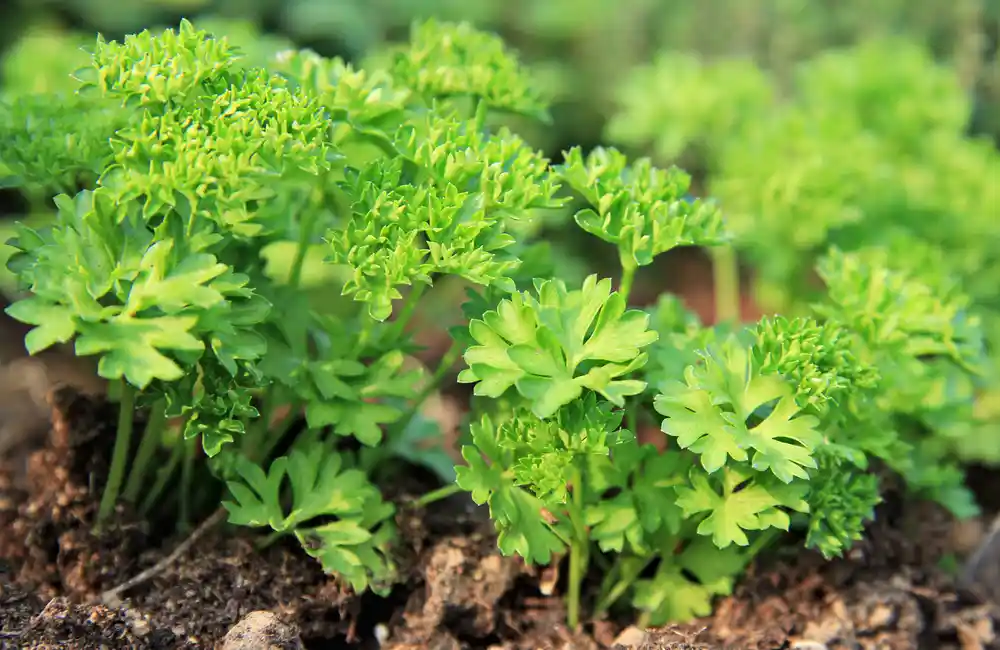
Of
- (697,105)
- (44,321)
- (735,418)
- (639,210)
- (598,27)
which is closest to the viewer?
(44,321)

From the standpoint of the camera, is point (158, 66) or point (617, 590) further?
point (617, 590)

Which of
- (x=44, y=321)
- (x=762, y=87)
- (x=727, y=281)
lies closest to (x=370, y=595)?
(x=44, y=321)

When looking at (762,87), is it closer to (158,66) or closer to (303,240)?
(303,240)

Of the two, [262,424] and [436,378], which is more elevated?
[436,378]

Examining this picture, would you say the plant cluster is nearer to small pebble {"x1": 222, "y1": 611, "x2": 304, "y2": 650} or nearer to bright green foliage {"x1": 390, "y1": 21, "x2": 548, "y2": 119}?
bright green foliage {"x1": 390, "y1": 21, "x2": 548, "y2": 119}

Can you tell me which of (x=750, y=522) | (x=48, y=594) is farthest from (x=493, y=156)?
(x=48, y=594)

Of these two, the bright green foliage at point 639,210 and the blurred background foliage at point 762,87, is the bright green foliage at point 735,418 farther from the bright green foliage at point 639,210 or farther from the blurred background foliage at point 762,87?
the blurred background foliage at point 762,87

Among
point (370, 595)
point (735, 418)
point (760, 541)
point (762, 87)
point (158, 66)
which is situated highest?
point (762, 87)

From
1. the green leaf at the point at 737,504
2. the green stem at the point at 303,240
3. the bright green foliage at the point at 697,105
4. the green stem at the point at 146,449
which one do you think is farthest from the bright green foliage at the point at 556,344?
the bright green foliage at the point at 697,105
